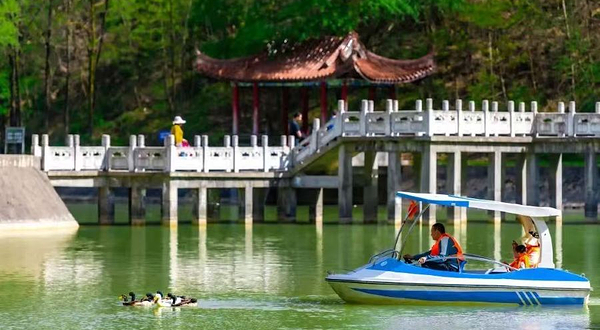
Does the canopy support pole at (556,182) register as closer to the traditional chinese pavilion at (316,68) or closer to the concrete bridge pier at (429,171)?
the concrete bridge pier at (429,171)

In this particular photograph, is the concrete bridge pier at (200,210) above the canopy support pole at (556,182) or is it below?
below

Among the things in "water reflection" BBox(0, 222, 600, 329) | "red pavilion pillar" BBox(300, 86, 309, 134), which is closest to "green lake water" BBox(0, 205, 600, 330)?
"water reflection" BBox(0, 222, 600, 329)

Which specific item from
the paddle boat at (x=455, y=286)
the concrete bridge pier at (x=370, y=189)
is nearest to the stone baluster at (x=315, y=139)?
the concrete bridge pier at (x=370, y=189)

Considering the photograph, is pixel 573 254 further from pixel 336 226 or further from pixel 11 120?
pixel 11 120

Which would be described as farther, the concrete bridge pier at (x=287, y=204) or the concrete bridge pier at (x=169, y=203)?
the concrete bridge pier at (x=287, y=204)

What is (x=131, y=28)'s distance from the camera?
93.1 m

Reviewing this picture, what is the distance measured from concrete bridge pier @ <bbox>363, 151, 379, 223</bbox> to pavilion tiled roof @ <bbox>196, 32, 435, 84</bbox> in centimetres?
716

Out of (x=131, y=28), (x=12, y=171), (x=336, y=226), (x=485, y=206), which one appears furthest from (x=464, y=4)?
(x=485, y=206)

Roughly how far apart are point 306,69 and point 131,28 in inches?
909

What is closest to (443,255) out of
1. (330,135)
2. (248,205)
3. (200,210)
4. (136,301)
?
(136,301)

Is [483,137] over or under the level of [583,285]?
over

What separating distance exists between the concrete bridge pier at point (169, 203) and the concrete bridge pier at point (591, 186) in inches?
533

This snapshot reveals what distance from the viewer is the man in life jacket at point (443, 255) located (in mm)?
36688

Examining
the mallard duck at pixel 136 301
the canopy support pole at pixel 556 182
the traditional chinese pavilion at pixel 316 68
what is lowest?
the mallard duck at pixel 136 301
